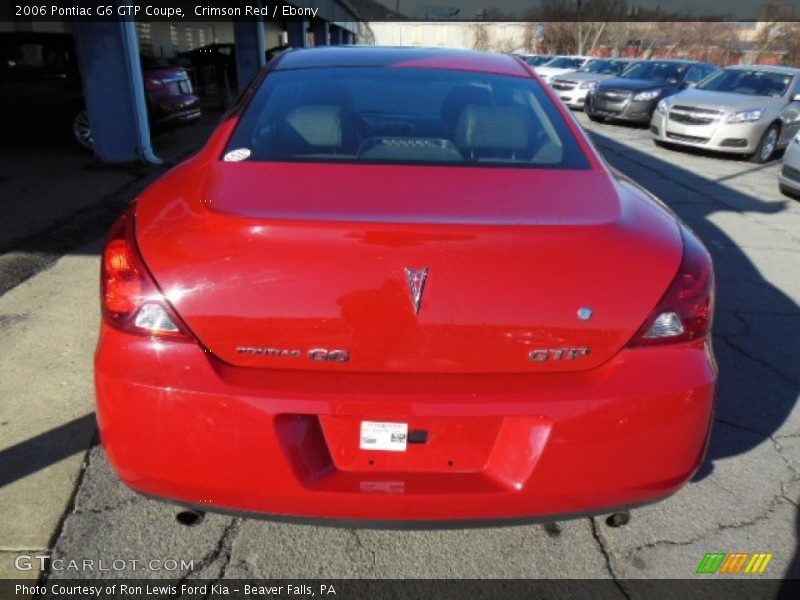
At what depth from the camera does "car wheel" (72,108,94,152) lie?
8.77m

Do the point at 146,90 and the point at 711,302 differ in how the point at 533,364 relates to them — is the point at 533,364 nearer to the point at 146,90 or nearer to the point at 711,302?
the point at 711,302

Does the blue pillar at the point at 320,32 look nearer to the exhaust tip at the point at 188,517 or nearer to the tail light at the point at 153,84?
the tail light at the point at 153,84

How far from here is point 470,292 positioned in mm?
1566

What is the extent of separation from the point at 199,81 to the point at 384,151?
1901cm

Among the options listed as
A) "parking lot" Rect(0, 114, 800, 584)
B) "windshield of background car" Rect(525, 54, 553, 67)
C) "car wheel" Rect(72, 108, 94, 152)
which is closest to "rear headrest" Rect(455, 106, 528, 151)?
"parking lot" Rect(0, 114, 800, 584)

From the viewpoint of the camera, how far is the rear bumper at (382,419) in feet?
5.17

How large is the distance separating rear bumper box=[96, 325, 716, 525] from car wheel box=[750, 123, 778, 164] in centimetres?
1086

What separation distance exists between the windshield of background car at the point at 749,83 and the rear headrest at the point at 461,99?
10682mm

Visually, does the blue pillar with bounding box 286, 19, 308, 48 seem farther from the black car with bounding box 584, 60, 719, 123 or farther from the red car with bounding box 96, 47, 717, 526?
the red car with bounding box 96, 47, 717, 526

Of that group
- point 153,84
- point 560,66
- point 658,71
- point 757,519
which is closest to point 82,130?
point 153,84

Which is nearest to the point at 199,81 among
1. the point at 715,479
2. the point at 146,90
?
the point at 146,90

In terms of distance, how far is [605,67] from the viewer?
65.6 feet

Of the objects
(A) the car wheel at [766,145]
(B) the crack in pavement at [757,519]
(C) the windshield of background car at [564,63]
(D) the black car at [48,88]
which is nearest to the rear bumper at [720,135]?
(A) the car wheel at [766,145]

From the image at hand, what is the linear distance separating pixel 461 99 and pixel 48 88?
8428 mm
